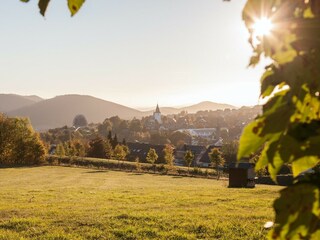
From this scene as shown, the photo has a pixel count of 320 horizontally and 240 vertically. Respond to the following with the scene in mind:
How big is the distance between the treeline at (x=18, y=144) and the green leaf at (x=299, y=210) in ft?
216

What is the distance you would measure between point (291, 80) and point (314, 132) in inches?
5.4

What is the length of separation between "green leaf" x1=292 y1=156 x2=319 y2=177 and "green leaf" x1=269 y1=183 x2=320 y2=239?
0.31 ft

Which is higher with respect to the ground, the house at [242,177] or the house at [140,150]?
the house at [140,150]

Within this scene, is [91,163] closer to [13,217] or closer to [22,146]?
[22,146]

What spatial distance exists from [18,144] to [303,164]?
220 feet

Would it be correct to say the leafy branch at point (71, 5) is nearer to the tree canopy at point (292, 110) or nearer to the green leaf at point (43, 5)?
the green leaf at point (43, 5)

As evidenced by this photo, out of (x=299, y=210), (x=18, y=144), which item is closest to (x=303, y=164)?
(x=299, y=210)

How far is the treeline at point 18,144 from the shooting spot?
6216 cm

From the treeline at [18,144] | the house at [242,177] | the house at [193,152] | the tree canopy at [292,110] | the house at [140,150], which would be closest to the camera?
the tree canopy at [292,110]

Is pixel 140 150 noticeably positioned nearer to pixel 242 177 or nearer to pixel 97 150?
pixel 97 150

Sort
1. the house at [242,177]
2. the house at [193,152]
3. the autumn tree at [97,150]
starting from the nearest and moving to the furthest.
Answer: the house at [242,177] < the autumn tree at [97,150] < the house at [193,152]

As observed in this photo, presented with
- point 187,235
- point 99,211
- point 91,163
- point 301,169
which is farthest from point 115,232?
point 91,163

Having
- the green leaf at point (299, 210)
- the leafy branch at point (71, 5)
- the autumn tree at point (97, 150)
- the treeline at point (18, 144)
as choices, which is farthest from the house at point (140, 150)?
the green leaf at point (299, 210)

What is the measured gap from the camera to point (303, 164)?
0.98m
